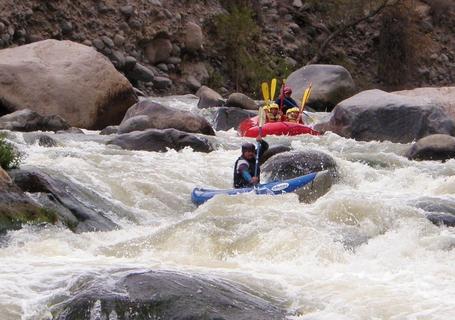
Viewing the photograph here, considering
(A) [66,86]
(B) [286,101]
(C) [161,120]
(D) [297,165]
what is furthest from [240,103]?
(D) [297,165]

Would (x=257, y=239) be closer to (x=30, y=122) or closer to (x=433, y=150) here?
(x=433, y=150)

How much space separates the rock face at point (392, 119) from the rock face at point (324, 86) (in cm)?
393

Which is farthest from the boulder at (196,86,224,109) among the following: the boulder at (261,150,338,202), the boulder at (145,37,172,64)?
the boulder at (261,150,338,202)

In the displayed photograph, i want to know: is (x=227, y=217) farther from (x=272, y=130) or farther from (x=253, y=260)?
(x=272, y=130)

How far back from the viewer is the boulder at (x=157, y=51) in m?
22.6

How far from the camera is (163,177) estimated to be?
443 inches

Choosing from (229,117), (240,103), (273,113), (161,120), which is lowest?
(240,103)

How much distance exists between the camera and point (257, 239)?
8.20 meters

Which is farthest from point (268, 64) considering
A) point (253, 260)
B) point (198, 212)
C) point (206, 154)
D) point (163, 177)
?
point (253, 260)

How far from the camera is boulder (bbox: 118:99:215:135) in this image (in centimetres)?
1420

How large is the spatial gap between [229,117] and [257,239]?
8934 millimetres

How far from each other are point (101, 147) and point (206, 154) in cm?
134

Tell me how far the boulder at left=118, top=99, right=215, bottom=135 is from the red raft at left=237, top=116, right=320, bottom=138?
22.7 inches

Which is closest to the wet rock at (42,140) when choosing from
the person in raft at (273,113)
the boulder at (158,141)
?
the boulder at (158,141)
